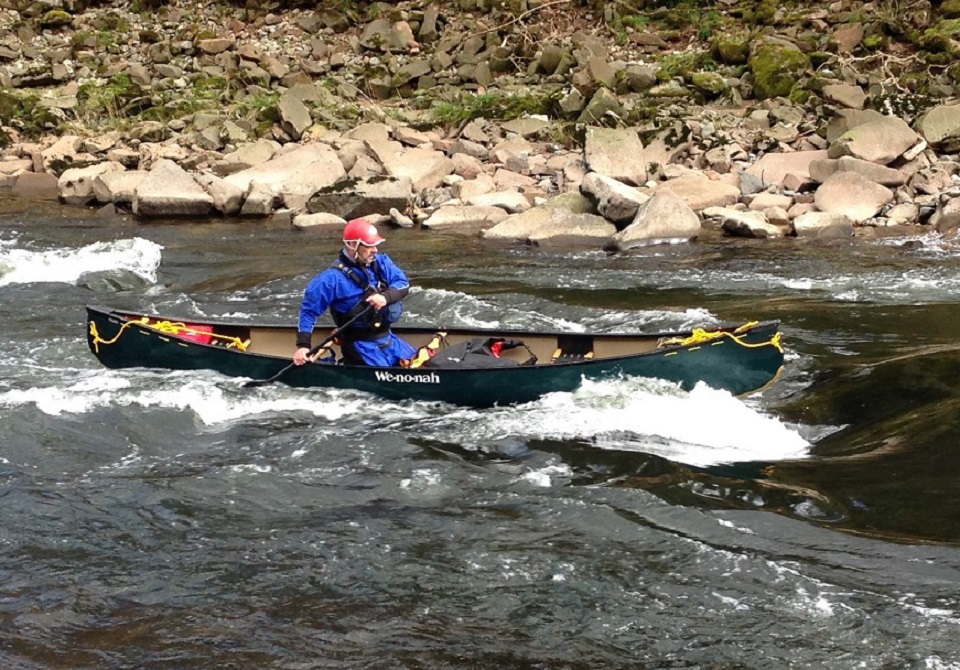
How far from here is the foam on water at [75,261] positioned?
13219 millimetres

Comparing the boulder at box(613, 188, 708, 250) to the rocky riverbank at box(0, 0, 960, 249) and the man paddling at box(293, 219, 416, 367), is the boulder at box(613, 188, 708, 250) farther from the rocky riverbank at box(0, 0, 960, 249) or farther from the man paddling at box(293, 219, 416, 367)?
the man paddling at box(293, 219, 416, 367)

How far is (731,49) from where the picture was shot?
22219 millimetres

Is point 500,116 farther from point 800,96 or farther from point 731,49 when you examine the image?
point 800,96

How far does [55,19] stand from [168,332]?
23.4m

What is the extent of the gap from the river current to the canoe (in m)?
0.14

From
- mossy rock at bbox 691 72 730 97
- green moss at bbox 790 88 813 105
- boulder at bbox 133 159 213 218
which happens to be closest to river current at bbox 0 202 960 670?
boulder at bbox 133 159 213 218

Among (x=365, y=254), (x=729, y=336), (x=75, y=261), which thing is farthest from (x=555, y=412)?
(x=75, y=261)

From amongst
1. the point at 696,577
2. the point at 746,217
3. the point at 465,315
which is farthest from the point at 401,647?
the point at 746,217

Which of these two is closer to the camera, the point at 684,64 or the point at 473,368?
the point at 473,368

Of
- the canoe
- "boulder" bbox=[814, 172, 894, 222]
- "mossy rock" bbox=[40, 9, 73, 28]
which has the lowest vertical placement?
the canoe

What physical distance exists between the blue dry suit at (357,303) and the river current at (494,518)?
1.40 ft

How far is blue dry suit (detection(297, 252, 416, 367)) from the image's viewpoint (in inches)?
316

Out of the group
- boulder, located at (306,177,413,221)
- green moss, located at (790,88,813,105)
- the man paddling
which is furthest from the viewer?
green moss, located at (790,88,813,105)

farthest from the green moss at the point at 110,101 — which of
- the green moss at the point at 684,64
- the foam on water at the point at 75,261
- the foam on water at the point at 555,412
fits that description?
the foam on water at the point at 555,412
